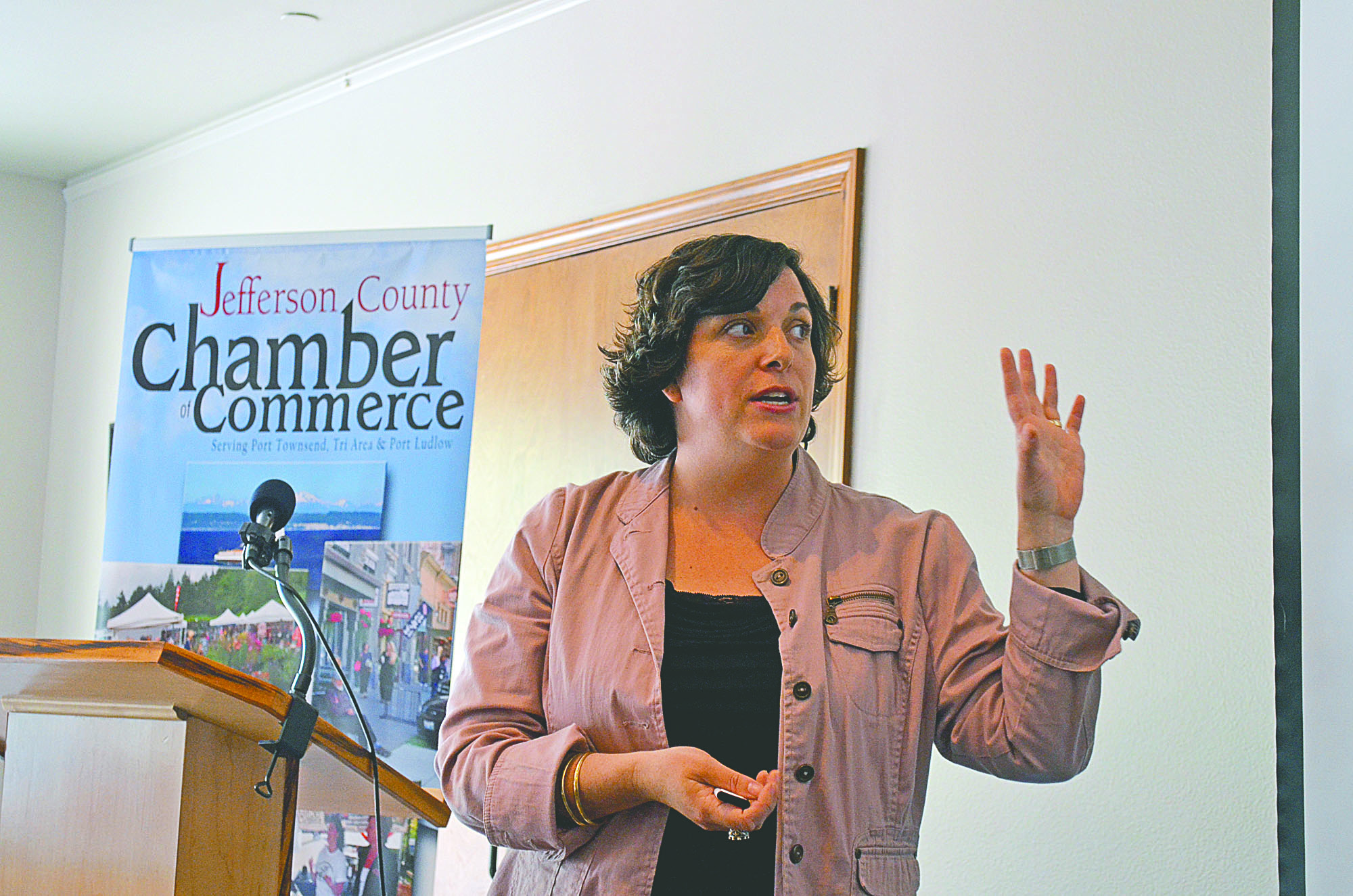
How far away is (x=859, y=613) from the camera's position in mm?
1560

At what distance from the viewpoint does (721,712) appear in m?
1.53

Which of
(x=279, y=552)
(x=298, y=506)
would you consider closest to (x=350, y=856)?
(x=298, y=506)

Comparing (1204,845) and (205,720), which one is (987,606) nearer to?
(1204,845)

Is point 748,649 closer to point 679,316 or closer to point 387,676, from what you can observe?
point 679,316

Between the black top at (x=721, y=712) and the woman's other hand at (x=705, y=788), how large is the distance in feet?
0.36

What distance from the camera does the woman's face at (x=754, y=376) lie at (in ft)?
5.35

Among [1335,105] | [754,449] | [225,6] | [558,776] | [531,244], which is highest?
[225,6]

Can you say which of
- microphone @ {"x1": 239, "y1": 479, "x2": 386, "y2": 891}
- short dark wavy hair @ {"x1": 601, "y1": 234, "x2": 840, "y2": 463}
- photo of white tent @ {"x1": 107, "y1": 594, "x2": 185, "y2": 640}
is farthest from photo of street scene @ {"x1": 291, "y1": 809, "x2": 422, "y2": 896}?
short dark wavy hair @ {"x1": 601, "y1": 234, "x2": 840, "y2": 463}

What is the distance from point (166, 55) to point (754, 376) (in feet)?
11.3

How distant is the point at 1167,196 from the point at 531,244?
1911 mm

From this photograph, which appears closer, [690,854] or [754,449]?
[690,854]

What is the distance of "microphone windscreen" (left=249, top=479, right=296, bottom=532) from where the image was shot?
182cm

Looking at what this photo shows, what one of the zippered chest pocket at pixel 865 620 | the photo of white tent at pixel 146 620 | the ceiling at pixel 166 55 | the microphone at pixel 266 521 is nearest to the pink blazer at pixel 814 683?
the zippered chest pocket at pixel 865 620

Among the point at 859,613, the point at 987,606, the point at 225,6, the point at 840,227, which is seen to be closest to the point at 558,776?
the point at 859,613
